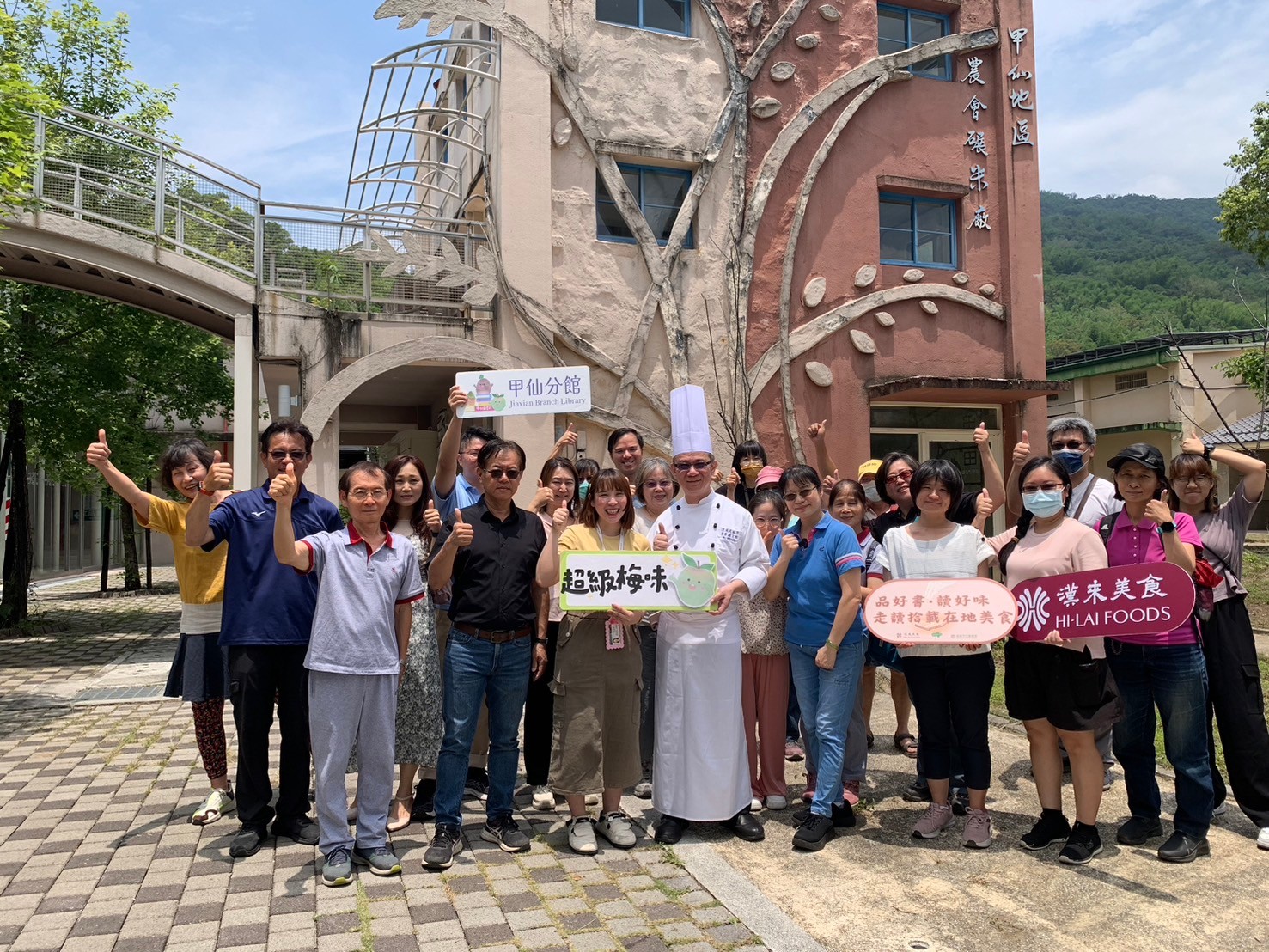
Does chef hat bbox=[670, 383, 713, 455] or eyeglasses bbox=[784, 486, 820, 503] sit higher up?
chef hat bbox=[670, 383, 713, 455]

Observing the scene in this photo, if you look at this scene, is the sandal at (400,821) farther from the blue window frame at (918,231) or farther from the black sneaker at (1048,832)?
the blue window frame at (918,231)

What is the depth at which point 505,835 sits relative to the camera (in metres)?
4.53

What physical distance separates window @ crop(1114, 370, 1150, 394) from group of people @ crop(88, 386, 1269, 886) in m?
28.6

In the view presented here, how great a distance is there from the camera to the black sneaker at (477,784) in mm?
5402

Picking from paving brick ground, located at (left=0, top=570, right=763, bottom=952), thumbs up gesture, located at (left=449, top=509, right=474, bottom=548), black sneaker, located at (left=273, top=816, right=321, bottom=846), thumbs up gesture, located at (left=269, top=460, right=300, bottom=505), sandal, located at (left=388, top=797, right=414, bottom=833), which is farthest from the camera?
sandal, located at (left=388, top=797, right=414, bottom=833)

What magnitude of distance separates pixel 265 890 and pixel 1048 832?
352 centimetres

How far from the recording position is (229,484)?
440 cm

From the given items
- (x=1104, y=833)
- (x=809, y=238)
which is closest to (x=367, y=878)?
(x=1104, y=833)

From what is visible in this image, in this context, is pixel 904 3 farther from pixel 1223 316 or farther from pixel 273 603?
pixel 1223 316

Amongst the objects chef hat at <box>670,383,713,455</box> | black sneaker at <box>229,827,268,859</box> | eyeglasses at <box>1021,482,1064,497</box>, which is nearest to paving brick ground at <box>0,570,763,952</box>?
black sneaker at <box>229,827,268,859</box>

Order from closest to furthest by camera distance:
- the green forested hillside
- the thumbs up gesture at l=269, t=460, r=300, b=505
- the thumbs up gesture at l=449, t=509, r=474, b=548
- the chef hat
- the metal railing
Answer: the thumbs up gesture at l=269, t=460, r=300, b=505, the thumbs up gesture at l=449, t=509, r=474, b=548, the chef hat, the metal railing, the green forested hillside

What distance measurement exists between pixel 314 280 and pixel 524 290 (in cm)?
231

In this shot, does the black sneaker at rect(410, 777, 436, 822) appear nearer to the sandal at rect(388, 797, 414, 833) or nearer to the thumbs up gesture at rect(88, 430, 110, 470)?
the sandal at rect(388, 797, 414, 833)

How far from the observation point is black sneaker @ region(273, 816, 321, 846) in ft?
15.0
